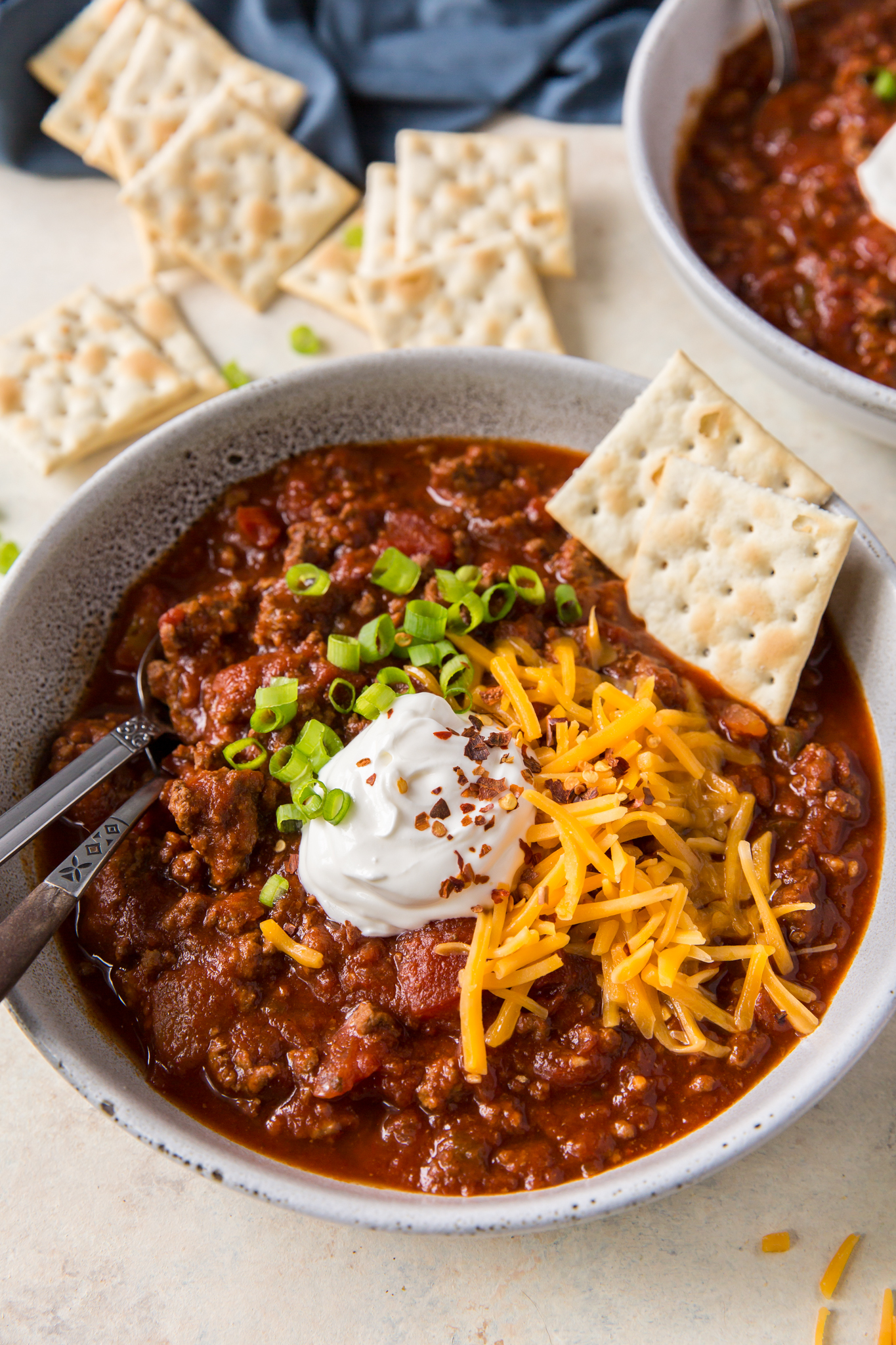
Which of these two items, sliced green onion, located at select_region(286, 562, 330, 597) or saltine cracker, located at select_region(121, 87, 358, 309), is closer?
sliced green onion, located at select_region(286, 562, 330, 597)

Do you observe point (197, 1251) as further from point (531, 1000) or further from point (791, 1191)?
point (791, 1191)

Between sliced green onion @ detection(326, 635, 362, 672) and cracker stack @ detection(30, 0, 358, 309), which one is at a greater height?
cracker stack @ detection(30, 0, 358, 309)

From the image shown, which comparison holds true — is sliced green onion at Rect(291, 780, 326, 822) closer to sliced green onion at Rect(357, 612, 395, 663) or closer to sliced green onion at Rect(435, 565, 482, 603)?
sliced green onion at Rect(357, 612, 395, 663)

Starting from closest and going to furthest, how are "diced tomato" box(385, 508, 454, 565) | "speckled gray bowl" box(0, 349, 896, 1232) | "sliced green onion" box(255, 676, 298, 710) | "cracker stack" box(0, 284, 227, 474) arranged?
"speckled gray bowl" box(0, 349, 896, 1232) → "sliced green onion" box(255, 676, 298, 710) → "diced tomato" box(385, 508, 454, 565) → "cracker stack" box(0, 284, 227, 474)

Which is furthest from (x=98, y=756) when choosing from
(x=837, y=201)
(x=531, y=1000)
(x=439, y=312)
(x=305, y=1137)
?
(x=837, y=201)

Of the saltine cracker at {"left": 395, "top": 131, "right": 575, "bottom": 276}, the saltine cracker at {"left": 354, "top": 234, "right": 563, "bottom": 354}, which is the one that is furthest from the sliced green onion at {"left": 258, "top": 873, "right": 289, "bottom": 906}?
the saltine cracker at {"left": 395, "top": 131, "right": 575, "bottom": 276}

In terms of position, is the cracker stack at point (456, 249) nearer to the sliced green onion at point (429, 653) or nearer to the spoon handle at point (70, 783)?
the sliced green onion at point (429, 653)

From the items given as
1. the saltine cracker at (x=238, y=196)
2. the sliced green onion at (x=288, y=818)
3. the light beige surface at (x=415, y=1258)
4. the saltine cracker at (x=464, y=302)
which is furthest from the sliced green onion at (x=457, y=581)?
the light beige surface at (x=415, y=1258)
